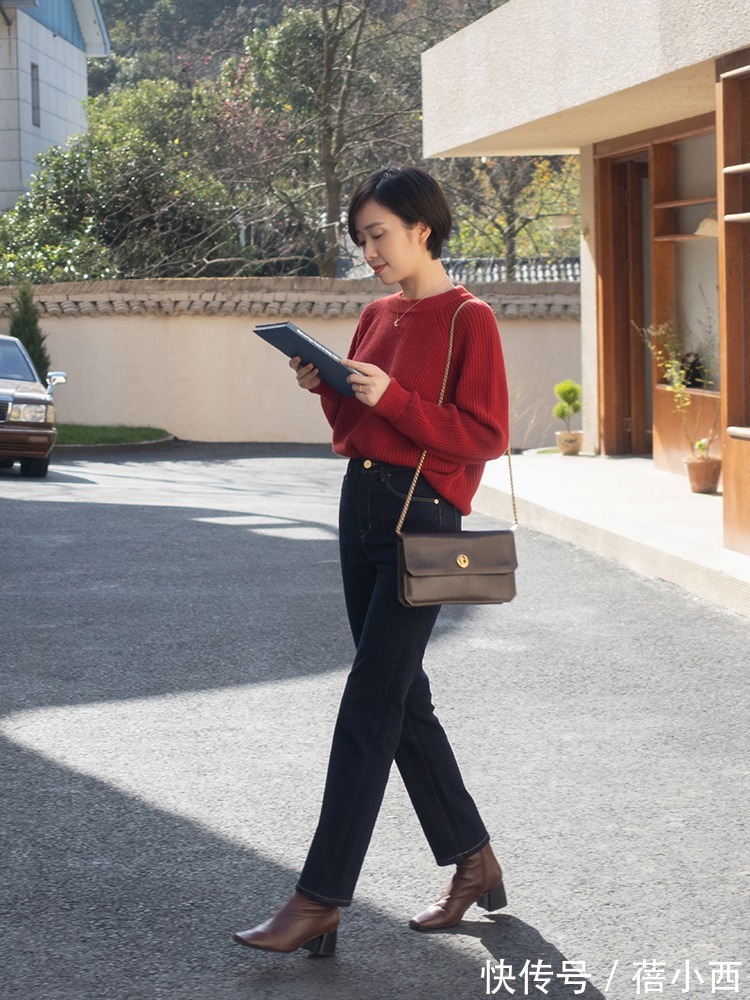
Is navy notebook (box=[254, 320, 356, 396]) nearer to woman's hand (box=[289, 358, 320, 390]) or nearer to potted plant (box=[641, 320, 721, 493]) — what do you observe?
woman's hand (box=[289, 358, 320, 390])

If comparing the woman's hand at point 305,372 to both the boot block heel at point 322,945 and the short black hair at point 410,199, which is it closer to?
the short black hair at point 410,199

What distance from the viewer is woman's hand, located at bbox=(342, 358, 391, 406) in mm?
3453

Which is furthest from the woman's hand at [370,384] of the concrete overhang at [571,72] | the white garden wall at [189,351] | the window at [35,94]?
the window at [35,94]

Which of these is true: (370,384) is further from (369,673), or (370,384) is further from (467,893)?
(467,893)

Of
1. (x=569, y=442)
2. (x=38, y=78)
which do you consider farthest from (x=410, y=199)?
(x=38, y=78)

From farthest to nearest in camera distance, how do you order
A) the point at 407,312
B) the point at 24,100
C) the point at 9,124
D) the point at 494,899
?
the point at 24,100 < the point at 9,124 < the point at 494,899 < the point at 407,312

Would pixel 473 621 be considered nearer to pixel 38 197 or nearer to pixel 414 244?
pixel 414 244

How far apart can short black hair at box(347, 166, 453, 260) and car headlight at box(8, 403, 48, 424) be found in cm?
1393

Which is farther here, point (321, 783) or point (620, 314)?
point (620, 314)

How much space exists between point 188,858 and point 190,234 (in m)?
25.5

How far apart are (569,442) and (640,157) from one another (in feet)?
10.3

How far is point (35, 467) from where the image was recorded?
17469 mm

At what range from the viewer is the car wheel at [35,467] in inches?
685

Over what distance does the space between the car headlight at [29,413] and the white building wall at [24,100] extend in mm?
14054
